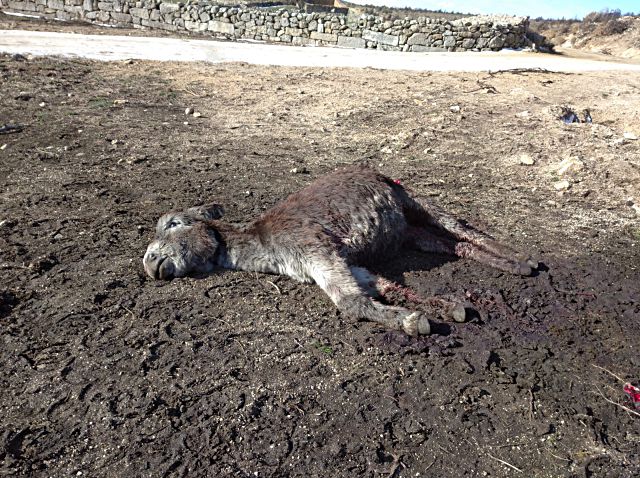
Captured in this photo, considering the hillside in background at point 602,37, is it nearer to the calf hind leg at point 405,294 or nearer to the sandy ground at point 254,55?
the sandy ground at point 254,55

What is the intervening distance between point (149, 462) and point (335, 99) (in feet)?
28.5

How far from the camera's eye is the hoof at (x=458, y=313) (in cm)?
391

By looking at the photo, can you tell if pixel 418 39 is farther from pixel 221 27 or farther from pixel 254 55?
pixel 221 27

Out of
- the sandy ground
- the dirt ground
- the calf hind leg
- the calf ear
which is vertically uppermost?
the sandy ground

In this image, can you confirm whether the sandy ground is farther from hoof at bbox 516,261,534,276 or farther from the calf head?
hoof at bbox 516,261,534,276

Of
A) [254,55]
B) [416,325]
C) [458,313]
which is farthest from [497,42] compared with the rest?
[416,325]

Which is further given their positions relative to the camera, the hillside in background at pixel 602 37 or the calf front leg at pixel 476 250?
the hillside in background at pixel 602 37

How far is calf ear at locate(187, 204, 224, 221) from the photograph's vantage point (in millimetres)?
4937

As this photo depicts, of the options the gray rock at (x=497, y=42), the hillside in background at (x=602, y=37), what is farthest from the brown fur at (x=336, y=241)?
the hillside in background at (x=602, y=37)

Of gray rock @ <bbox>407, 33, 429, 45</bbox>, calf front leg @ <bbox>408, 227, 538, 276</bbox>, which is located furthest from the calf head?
gray rock @ <bbox>407, 33, 429, 45</bbox>

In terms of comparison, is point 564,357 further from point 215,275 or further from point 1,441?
point 1,441

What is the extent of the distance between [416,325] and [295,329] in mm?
879

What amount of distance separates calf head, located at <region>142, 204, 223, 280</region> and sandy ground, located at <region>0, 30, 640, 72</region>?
1015cm

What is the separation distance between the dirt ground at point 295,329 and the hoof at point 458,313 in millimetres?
79
